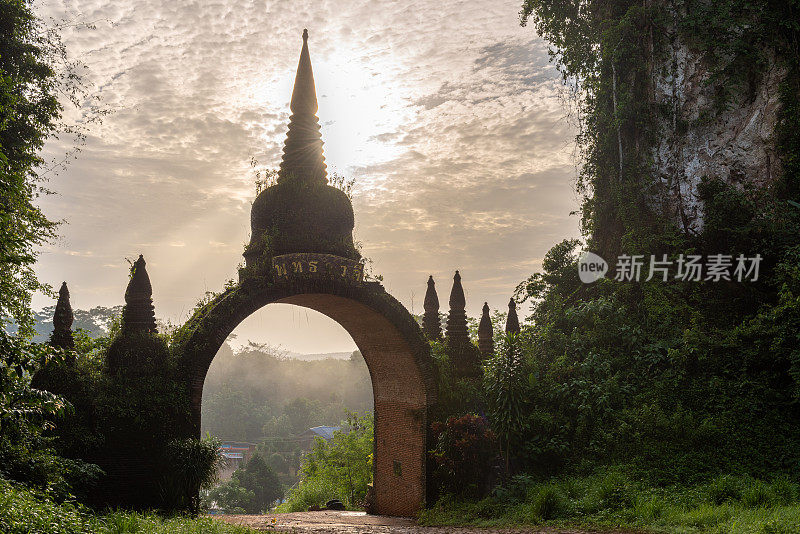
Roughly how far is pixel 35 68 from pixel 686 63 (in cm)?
1798

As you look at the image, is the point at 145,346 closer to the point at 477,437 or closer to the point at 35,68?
the point at 477,437

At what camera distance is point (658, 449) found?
11.4m

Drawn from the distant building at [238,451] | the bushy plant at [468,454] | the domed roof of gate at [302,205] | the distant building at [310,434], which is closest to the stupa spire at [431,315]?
the domed roof of gate at [302,205]

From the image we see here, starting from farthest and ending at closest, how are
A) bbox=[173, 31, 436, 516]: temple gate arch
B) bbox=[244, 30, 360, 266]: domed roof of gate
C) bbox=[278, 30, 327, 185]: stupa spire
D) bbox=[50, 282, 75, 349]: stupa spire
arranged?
bbox=[278, 30, 327, 185]: stupa spire < bbox=[244, 30, 360, 266]: domed roof of gate < bbox=[173, 31, 436, 516]: temple gate arch < bbox=[50, 282, 75, 349]: stupa spire

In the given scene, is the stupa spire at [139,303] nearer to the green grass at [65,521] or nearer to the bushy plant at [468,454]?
the green grass at [65,521]

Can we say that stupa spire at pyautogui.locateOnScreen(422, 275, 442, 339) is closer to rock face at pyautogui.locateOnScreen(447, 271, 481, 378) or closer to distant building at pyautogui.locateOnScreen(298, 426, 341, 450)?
→ rock face at pyautogui.locateOnScreen(447, 271, 481, 378)

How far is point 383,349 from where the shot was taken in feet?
47.6

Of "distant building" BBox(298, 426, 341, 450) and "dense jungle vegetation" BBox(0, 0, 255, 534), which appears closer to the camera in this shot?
"dense jungle vegetation" BBox(0, 0, 255, 534)

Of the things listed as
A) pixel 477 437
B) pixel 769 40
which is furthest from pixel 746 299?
pixel 477 437

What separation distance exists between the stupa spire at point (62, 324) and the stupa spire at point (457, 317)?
870cm

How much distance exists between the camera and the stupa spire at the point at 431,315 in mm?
15558

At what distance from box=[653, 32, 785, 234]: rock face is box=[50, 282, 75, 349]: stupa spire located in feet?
50.7

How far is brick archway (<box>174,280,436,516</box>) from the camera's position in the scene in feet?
37.8

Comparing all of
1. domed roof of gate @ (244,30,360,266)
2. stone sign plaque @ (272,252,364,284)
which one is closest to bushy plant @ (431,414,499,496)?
stone sign plaque @ (272,252,364,284)
